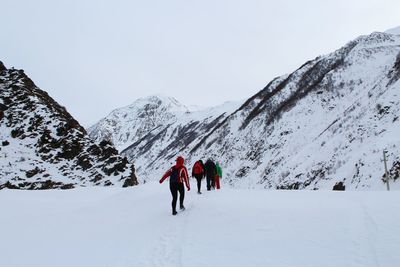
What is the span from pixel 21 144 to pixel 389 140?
3226 cm

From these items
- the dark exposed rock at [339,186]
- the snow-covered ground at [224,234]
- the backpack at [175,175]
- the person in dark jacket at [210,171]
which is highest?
the backpack at [175,175]

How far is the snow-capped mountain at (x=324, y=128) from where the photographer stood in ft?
72.5

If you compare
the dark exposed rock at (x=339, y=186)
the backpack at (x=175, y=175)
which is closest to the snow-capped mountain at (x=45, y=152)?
the dark exposed rock at (x=339, y=186)

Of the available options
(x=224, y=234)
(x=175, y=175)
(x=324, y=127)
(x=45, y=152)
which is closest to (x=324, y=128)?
(x=324, y=127)

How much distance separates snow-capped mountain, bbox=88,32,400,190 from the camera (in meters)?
22.1

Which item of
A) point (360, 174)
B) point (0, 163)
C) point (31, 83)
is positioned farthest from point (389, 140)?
point (31, 83)

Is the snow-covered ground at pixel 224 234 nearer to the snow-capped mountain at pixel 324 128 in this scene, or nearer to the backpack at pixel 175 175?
the backpack at pixel 175 175

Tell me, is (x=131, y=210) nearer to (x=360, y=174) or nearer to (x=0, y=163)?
(x=360, y=174)

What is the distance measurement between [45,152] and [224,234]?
3083 cm

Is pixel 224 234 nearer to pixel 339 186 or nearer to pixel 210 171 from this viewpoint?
pixel 210 171

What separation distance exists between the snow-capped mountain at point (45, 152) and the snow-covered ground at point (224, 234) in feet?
70.3

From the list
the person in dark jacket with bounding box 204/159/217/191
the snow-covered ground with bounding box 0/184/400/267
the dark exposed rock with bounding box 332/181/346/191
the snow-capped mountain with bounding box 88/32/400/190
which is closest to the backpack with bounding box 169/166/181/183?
the snow-covered ground with bounding box 0/184/400/267

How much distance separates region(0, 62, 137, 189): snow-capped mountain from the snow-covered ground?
21.4 m

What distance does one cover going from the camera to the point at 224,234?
7.23m
